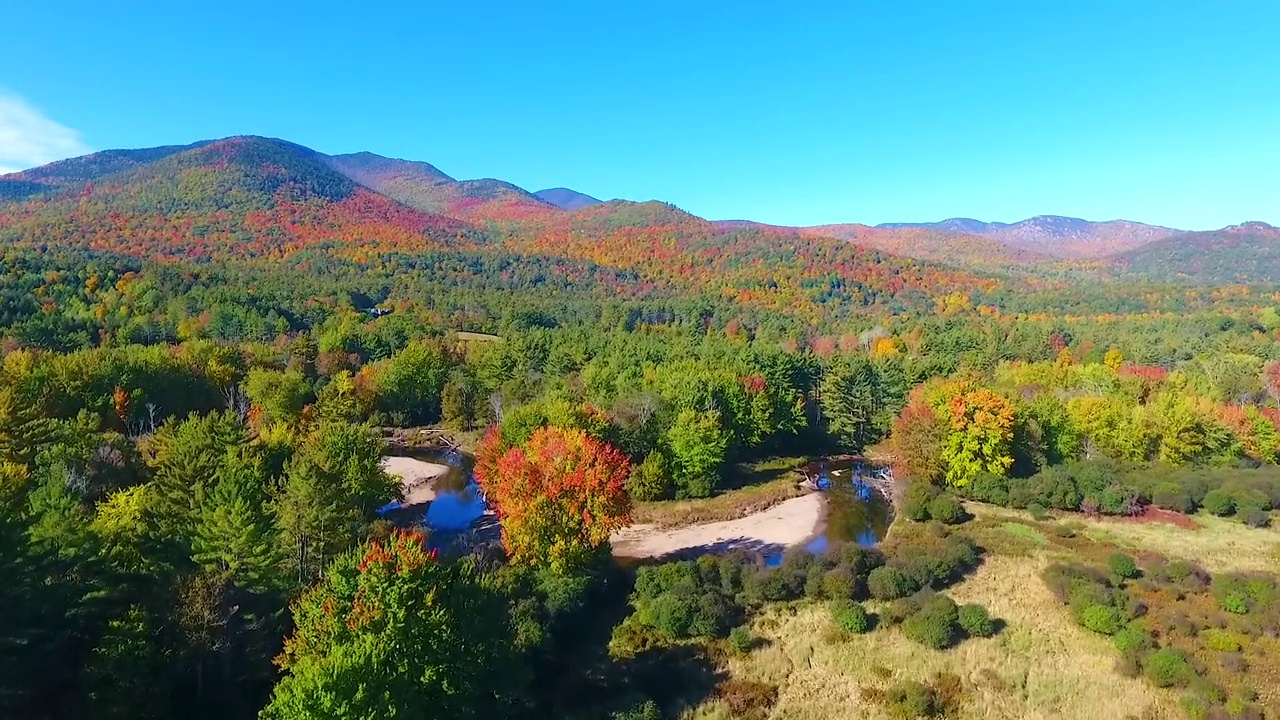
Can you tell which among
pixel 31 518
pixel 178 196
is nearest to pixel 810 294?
pixel 31 518

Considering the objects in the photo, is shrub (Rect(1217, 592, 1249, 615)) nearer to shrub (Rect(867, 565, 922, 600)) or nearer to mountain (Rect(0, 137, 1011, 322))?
shrub (Rect(867, 565, 922, 600))

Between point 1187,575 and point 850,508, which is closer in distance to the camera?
point 1187,575

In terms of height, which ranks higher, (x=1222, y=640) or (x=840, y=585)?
(x=1222, y=640)

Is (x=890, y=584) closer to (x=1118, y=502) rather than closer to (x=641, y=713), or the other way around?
(x=641, y=713)

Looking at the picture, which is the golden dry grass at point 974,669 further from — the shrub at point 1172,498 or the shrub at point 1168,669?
the shrub at point 1172,498

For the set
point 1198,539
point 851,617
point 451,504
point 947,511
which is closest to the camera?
point 851,617

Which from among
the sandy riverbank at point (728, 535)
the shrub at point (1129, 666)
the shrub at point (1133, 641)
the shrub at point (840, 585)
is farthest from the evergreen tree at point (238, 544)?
the shrub at point (1133, 641)

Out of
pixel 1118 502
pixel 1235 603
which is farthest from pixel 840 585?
pixel 1118 502
